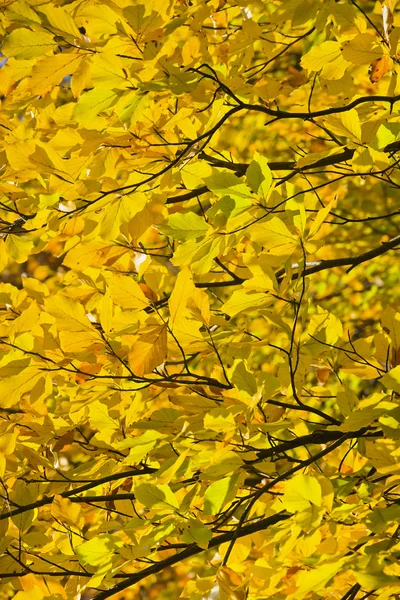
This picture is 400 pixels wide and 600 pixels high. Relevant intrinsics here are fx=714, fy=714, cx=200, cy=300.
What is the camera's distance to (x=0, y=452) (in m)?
1.73

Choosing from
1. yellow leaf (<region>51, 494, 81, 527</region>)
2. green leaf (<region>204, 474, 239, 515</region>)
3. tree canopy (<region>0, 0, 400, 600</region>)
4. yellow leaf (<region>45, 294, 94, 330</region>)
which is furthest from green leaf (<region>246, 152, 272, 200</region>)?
yellow leaf (<region>51, 494, 81, 527</region>)

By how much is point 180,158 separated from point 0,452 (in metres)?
0.83

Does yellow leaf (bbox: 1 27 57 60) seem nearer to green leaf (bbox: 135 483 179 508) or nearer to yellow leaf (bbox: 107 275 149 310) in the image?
yellow leaf (bbox: 107 275 149 310)

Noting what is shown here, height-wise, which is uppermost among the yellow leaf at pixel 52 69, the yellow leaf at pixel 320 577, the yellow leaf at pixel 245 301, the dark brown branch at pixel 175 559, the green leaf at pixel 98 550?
the yellow leaf at pixel 52 69

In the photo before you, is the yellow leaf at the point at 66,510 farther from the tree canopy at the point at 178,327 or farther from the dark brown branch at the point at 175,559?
the dark brown branch at the point at 175,559

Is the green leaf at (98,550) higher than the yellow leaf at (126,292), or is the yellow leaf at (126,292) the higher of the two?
the yellow leaf at (126,292)

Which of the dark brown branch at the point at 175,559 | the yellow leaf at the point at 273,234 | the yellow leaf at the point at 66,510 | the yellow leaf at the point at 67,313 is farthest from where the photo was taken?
the yellow leaf at the point at 66,510

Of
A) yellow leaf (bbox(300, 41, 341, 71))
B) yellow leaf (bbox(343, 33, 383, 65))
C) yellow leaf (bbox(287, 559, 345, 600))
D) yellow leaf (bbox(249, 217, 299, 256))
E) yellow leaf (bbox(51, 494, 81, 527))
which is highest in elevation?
yellow leaf (bbox(343, 33, 383, 65))

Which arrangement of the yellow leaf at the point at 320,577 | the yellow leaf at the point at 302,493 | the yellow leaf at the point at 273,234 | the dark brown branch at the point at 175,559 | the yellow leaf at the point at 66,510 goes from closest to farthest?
the yellow leaf at the point at 320,577
the yellow leaf at the point at 302,493
the yellow leaf at the point at 273,234
the dark brown branch at the point at 175,559
the yellow leaf at the point at 66,510

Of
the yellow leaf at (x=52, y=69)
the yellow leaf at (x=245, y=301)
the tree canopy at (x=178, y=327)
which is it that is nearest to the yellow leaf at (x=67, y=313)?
the tree canopy at (x=178, y=327)

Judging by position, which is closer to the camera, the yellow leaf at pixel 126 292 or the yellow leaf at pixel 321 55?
the yellow leaf at pixel 126 292

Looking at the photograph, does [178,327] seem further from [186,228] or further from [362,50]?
[362,50]

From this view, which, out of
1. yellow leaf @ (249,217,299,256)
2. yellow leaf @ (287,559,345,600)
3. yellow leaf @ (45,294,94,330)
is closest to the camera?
yellow leaf @ (287,559,345,600)

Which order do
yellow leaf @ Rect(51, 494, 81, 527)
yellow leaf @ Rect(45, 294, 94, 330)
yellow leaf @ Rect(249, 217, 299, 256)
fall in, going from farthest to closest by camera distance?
yellow leaf @ Rect(51, 494, 81, 527) → yellow leaf @ Rect(45, 294, 94, 330) → yellow leaf @ Rect(249, 217, 299, 256)
